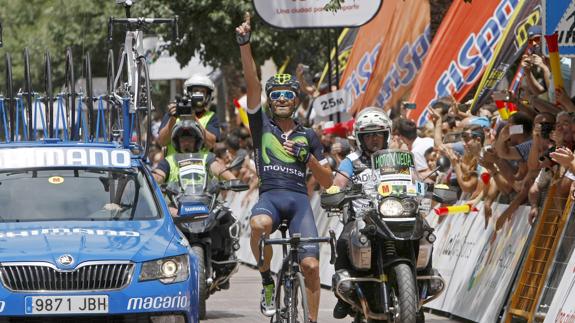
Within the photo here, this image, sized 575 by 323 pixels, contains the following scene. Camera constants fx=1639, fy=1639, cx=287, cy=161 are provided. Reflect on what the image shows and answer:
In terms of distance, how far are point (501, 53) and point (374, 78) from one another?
165 inches

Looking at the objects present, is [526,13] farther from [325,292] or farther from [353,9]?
[325,292]

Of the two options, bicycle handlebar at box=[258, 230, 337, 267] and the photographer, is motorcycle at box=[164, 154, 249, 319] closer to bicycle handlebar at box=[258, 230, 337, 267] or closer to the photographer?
the photographer

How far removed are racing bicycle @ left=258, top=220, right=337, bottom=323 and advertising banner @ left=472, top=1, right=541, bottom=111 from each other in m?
6.54

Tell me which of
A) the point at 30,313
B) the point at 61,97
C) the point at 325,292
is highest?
the point at 61,97

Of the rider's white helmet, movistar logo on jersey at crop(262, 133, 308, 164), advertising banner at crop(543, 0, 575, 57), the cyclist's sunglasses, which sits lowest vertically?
movistar logo on jersey at crop(262, 133, 308, 164)

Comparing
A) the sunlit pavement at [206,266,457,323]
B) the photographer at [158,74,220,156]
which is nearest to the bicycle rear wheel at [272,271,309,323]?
the sunlit pavement at [206,266,457,323]

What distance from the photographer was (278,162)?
1282cm

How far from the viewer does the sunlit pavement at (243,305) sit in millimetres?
15664

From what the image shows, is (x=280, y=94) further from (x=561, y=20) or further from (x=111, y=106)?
(x=111, y=106)

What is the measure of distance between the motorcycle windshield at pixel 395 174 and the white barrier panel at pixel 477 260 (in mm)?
2432

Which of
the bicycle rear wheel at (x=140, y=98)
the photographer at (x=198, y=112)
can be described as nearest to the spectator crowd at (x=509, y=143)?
the photographer at (x=198, y=112)

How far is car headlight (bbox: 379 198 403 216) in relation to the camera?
11.7 m

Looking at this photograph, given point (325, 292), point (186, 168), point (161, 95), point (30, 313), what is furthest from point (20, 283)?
point (161, 95)

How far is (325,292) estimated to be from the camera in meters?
19.1
